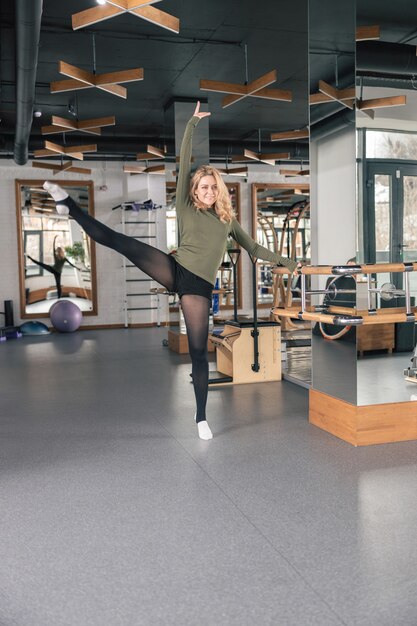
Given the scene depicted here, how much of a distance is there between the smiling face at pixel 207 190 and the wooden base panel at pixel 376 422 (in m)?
1.49

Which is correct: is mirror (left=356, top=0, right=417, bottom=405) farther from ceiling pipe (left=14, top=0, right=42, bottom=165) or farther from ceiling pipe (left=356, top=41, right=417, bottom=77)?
ceiling pipe (left=14, top=0, right=42, bottom=165)

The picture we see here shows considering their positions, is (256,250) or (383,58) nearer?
(383,58)

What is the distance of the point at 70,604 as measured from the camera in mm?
2002

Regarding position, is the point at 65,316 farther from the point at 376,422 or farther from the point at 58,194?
the point at 376,422

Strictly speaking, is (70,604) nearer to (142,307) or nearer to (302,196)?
(142,307)

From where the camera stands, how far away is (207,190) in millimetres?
3758

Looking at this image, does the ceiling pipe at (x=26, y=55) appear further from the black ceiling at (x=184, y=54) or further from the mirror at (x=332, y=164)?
the mirror at (x=332, y=164)

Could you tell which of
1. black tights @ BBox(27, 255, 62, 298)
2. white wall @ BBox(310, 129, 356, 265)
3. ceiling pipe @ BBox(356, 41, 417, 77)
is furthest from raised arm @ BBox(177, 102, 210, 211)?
black tights @ BBox(27, 255, 62, 298)

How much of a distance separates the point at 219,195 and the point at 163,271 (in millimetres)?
585

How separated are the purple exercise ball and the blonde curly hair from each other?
7.68m

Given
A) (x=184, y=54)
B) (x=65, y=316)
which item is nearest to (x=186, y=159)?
(x=184, y=54)

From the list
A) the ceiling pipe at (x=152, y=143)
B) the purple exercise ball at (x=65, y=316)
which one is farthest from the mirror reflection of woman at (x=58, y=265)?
the ceiling pipe at (x=152, y=143)

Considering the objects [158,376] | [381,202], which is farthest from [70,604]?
[158,376]

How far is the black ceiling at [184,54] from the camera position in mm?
3863
